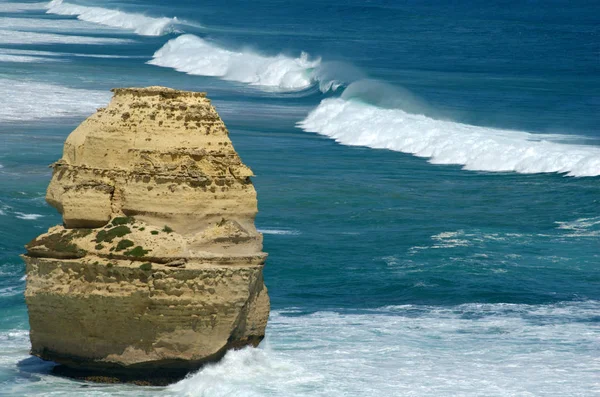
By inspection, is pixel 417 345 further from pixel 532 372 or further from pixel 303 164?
pixel 303 164

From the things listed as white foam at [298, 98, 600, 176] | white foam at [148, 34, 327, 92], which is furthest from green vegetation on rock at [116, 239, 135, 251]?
white foam at [148, 34, 327, 92]

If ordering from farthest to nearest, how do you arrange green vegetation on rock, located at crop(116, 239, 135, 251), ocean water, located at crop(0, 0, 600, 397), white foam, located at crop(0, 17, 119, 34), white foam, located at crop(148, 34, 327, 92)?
1. white foam, located at crop(0, 17, 119, 34)
2. white foam, located at crop(148, 34, 327, 92)
3. ocean water, located at crop(0, 0, 600, 397)
4. green vegetation on rock, located at crop(116, 239, 135, 251)

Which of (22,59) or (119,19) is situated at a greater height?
(119,19)

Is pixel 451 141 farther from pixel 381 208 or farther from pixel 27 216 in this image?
pixel 27 216

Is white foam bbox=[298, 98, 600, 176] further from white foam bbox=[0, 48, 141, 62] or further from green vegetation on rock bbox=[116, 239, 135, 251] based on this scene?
green vegetation on rock bbox=[116, 239, 135, 251]

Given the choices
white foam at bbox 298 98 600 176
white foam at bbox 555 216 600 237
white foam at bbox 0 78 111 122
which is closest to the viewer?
white foam at bbox 555 216 600 237

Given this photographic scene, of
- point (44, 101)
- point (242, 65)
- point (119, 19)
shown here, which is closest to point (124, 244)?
point (44, 101)
